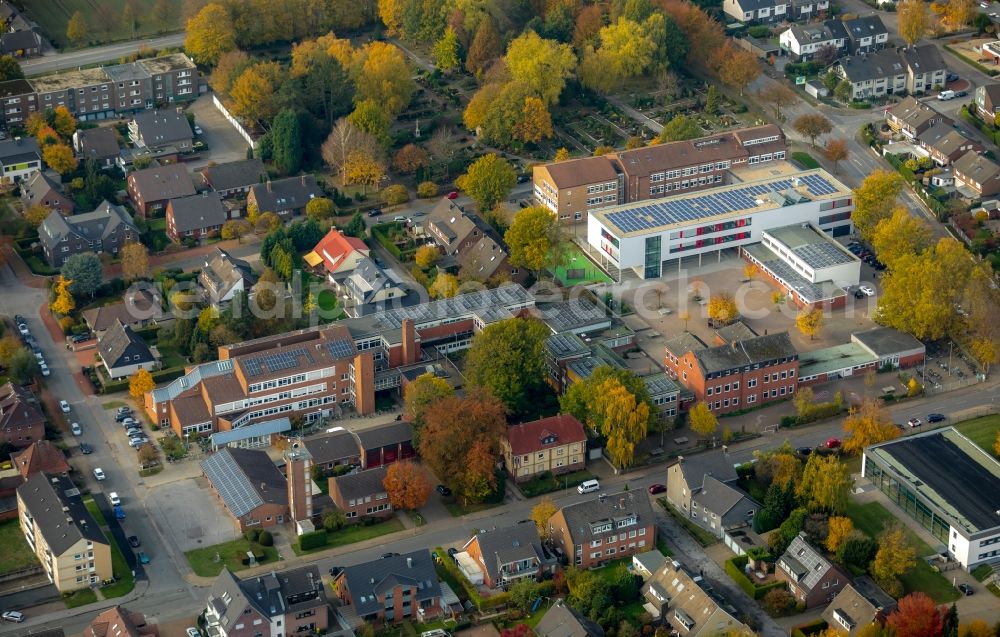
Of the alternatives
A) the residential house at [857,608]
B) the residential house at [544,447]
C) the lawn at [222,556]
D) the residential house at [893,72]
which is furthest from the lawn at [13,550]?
the residential house at [893,72]

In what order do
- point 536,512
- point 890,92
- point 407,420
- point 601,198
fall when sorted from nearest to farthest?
point 536,512 → point 407,420 → point 601,198 → point 890,92

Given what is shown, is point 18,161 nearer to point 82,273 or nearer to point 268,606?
point 82,273

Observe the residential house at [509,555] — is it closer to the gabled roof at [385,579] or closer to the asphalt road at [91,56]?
the gabled roof at [385,579]

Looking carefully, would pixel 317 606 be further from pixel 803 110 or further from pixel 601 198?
pixel 803 110

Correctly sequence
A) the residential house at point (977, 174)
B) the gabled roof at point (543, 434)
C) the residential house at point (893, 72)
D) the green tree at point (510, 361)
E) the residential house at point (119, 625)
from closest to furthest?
the residential house at point (119, 625), the gabled roof at point (543, 434), the green tree at point (510, 361), the residential house at point (977, 174), the residential house at point (893, 72)

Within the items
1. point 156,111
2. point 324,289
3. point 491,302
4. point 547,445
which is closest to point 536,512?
point 547,445

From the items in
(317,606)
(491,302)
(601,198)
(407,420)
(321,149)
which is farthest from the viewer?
(321,149)

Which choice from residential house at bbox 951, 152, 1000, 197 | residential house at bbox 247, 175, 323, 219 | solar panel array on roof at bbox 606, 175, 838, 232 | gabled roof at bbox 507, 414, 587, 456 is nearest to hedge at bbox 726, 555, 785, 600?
gabled roof at bbox 507, 414, 587, 456
